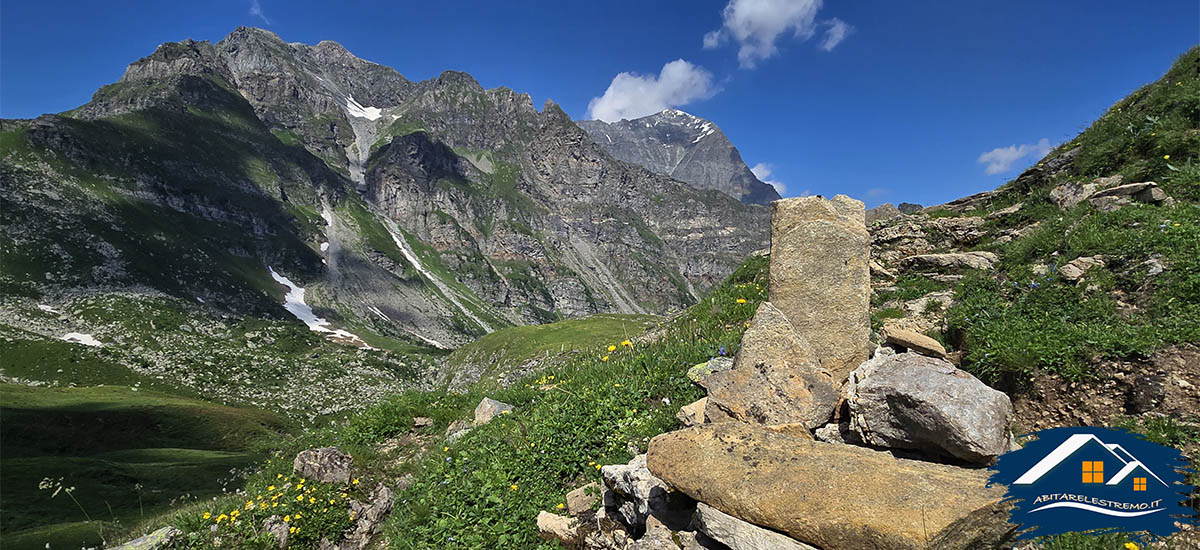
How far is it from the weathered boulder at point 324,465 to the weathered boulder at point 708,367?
744cm

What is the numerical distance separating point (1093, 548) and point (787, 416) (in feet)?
9.19

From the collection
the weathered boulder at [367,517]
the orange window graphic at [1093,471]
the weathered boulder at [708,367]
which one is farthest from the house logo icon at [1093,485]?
the weathered boulder at [367,517]

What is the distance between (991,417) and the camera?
473 cm

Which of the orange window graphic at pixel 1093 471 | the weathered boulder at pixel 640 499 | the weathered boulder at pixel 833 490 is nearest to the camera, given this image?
the weathered boulder at pixel 833 490

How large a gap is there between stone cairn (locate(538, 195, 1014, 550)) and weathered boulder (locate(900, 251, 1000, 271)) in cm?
737

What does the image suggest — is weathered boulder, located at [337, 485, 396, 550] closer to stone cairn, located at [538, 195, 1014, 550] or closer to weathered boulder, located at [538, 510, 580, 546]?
weathered boulder, located at [538, 510, 580, 546]

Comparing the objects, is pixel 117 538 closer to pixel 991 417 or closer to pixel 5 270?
pixel 991 417

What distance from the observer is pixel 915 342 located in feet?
24.2

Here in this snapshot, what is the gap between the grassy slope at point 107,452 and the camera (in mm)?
22781

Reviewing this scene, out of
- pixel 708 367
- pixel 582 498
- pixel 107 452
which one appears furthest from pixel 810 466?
pixel 107 452

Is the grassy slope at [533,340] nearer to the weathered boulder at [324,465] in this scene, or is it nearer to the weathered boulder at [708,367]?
the weathered boulder at [324,465]

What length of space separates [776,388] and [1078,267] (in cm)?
825

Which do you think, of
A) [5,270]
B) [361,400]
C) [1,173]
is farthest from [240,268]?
[361,400]

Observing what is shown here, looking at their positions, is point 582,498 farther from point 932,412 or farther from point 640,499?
point 932,412
